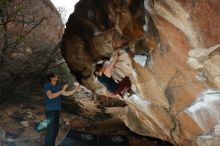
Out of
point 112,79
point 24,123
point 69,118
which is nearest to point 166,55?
point 112,79

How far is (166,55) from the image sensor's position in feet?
19.5

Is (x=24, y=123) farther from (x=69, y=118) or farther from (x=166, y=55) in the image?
(x=166, y=55)

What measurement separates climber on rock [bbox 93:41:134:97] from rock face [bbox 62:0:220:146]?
0.17 m

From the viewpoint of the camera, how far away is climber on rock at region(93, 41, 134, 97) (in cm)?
725

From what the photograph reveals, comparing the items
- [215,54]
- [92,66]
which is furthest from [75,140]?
[215,54]

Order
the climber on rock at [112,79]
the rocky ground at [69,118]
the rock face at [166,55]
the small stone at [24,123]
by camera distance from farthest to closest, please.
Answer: the small stone at [24,123], the rocky ground at [69,118], the climber on rock at [112,79], the rock face at [166,55]

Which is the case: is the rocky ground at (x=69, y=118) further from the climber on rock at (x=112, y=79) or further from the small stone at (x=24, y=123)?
the climber on rock at (x=112, y=79)

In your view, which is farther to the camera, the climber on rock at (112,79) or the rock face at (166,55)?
the climber on rock at (112,79)

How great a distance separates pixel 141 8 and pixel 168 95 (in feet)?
4.86

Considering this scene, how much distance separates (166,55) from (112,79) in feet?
5.66

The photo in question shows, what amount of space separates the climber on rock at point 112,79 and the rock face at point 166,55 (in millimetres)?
170

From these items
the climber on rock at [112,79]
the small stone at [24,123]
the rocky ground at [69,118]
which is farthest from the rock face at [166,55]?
the small stone at [24,123]

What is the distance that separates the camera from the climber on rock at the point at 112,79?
7250 millimetres

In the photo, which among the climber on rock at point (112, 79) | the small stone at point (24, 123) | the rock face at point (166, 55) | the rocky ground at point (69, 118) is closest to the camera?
the rock face at point (166, 55)
